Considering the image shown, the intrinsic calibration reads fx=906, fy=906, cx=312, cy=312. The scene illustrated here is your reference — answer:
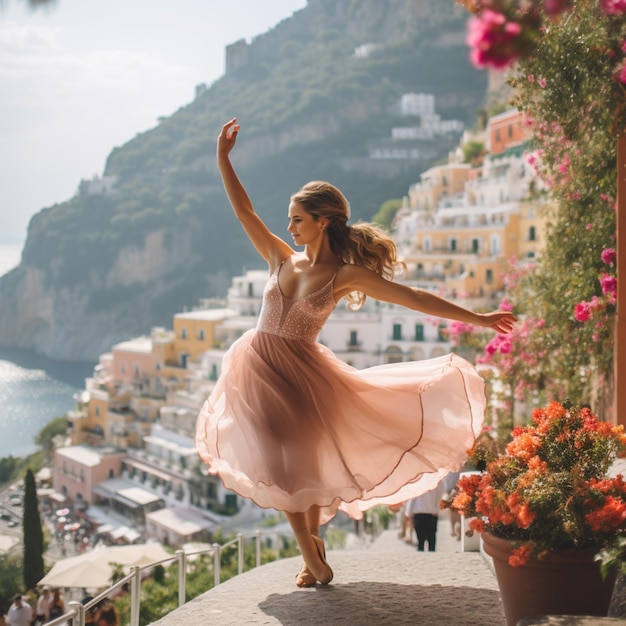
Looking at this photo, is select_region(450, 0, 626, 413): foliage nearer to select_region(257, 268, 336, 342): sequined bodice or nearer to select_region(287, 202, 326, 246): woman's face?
select_region(287, 202, 326, 246): woman's face

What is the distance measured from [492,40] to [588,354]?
15.7 feet

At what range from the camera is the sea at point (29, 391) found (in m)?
60.1

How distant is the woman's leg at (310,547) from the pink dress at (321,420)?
115mm

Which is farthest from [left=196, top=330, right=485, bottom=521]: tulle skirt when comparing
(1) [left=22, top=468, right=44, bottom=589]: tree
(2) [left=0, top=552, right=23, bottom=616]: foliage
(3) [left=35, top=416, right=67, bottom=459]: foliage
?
(3) [left=35, top=416, right=67, bottom=459]: foliage

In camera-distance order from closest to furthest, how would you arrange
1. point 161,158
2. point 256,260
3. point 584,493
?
point 584,493 → point 256,260 → point 161,158

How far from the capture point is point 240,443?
9.96ft

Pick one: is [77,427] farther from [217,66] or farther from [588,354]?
[217,66]

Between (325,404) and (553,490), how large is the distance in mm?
949

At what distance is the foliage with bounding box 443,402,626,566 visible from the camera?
2.32 m

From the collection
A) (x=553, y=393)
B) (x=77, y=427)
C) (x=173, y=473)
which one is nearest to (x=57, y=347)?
(x=77, y=427)

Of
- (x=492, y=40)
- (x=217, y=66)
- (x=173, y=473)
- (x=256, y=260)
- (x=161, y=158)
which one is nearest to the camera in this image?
(x=492, y=40)

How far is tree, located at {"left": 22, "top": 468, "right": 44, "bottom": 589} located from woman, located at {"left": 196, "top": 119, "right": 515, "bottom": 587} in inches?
628

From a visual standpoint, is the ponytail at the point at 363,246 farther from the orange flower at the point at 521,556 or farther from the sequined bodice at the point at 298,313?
the orange flower at the point at 521,556

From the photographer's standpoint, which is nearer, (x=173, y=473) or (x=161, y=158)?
(x=173, y=473)
